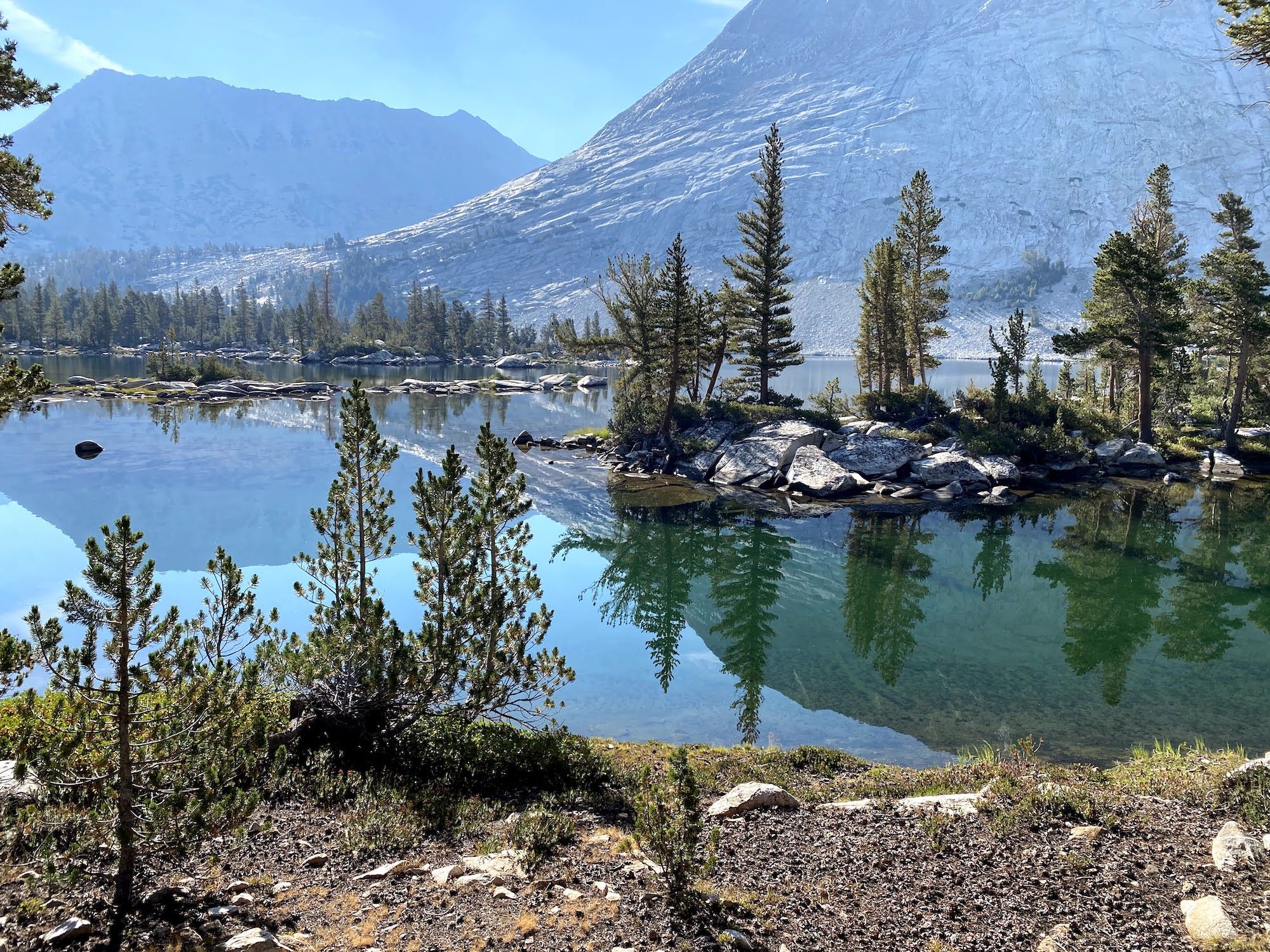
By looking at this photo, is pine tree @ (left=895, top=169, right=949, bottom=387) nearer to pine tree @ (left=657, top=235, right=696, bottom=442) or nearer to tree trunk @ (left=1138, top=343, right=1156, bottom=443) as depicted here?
tree trunk @ (left=1138, top=343, right=1156, bottom=443)

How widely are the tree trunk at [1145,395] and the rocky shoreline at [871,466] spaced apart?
0.87 m

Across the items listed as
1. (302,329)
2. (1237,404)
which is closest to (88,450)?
(1237,404)

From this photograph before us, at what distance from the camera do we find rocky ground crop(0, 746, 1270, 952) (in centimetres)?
617

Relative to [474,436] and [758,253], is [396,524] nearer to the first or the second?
[474,436]

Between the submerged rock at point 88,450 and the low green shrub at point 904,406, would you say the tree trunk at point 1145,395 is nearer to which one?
the low green shrub at point 904,406

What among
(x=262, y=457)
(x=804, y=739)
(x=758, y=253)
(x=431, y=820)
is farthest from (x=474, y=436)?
(x=431, y=820)

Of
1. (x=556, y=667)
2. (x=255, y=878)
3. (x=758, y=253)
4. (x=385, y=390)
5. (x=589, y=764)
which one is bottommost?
(x=589, y=764)

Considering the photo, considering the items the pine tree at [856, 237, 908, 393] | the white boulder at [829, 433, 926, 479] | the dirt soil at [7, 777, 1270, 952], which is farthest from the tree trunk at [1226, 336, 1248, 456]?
the dirt soil at [7, 777, 1270, 952]

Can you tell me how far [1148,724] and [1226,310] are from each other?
4247 centimetres

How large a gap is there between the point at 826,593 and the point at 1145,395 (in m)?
34.0

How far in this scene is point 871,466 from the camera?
41344 mm

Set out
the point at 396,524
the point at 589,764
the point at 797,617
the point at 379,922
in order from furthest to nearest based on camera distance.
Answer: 1. the point at 396,524
2. the point at 797,617
3. the point at 589,764
4. the point at 379,922

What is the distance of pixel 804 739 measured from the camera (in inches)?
555

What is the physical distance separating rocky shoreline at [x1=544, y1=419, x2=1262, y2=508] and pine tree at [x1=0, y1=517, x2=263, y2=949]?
32733mm
